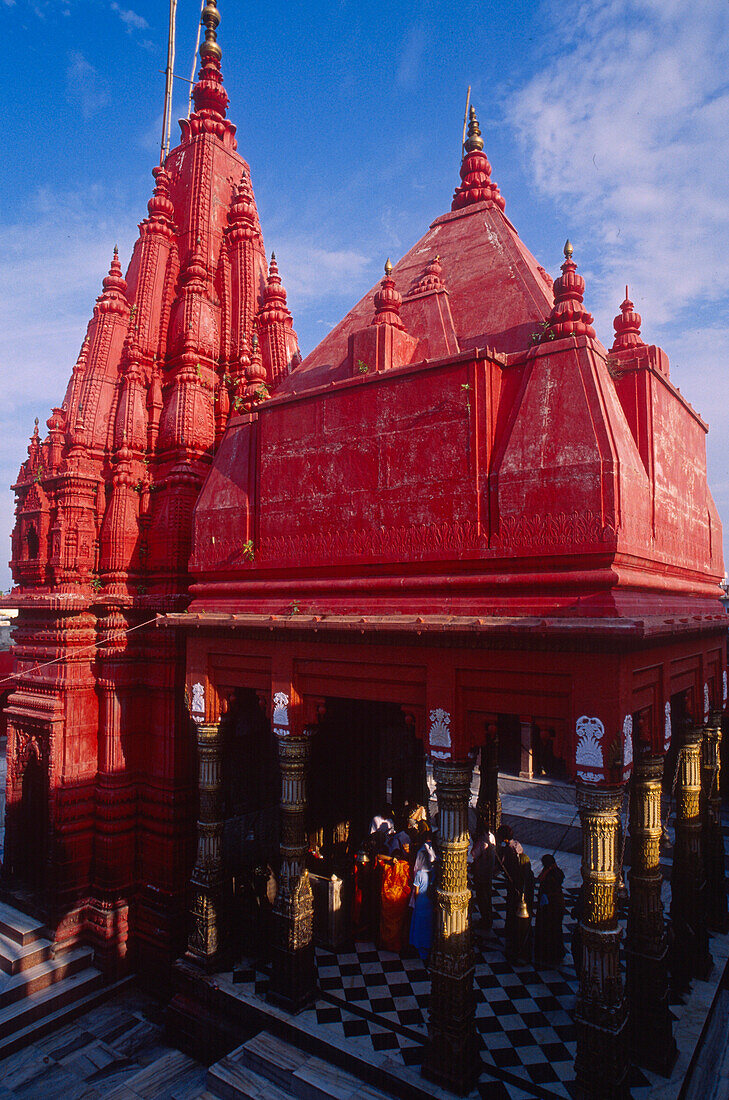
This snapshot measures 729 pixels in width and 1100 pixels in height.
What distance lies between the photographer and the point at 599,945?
18.8 ft

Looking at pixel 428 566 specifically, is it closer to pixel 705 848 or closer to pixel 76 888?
pixel 705 848

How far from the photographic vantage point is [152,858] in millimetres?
9930

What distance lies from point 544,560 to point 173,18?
657 inches

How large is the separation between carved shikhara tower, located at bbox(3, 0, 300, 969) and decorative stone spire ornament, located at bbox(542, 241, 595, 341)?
511 centimetres

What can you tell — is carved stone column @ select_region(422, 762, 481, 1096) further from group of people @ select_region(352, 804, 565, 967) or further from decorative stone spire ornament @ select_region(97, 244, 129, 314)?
decorative stone spire ornament @ select_region(97, 244, 129, 314)

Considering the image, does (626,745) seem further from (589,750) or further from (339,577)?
(339,577)

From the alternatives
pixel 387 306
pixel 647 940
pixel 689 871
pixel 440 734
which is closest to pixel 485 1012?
pixel 647 940

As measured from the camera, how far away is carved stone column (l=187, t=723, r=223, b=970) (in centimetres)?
844

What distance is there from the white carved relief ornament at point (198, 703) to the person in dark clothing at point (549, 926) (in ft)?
17.9

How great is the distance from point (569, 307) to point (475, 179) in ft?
18.4

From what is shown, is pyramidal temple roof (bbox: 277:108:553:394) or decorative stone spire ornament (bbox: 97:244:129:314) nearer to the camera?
pyramidal temple roof (bbox: 277:108:553:394)

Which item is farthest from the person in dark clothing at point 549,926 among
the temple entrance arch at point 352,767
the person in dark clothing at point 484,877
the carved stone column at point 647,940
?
the temple entrance arch at point 352,767

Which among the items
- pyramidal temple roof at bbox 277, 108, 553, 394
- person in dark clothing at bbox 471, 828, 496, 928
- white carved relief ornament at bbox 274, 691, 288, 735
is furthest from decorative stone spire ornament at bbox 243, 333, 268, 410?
person in dark clothing at bbox 471, 828, 496, 928

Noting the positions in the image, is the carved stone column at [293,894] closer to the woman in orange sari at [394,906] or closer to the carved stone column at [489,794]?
the woman in orange sari at [394,906]
